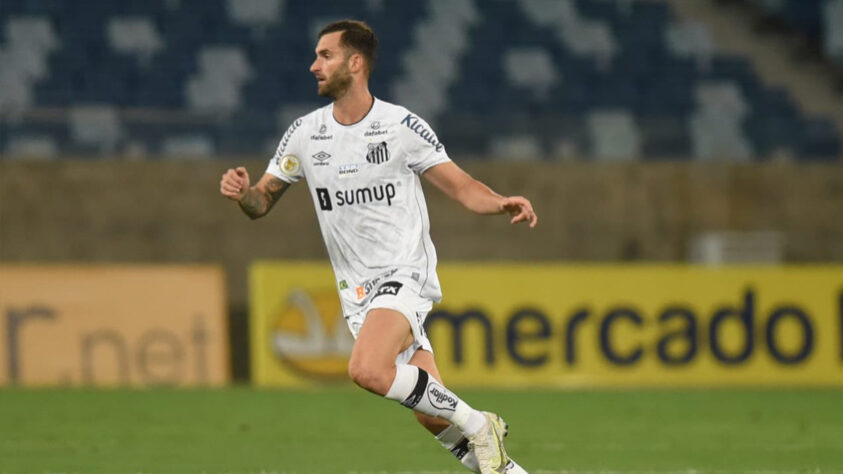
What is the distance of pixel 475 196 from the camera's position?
6695 millimetres

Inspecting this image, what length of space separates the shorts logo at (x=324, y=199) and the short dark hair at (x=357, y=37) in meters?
0.61

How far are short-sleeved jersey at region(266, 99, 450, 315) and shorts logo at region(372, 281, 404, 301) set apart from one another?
29mm

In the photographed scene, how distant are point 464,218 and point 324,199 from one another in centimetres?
1100

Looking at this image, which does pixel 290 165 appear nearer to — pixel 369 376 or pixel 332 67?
pixel 332 67

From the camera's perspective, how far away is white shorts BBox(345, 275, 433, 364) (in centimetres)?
655

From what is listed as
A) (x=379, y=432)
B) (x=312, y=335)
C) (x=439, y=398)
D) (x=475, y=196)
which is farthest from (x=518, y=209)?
(x=312, y=335)

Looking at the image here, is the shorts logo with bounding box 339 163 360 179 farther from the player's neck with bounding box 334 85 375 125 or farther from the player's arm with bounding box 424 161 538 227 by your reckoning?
the player's arm with bounding box 424 161 538 227

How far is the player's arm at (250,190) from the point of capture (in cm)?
668

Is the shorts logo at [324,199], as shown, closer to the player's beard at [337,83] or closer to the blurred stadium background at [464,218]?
the player's beard at [337,83]

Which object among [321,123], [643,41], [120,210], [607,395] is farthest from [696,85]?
[321,123]

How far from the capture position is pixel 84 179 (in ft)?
55.7

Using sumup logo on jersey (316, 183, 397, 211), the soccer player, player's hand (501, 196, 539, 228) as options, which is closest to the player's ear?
the soccer player

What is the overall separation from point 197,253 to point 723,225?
6.62m

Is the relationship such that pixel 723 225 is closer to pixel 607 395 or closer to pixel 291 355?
pixel 607 395
